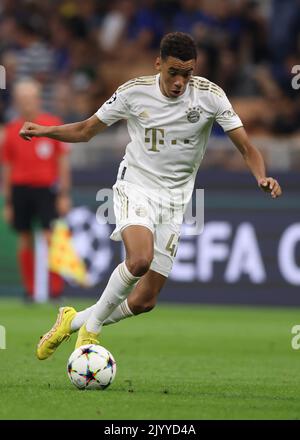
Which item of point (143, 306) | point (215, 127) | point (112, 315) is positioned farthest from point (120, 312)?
point (215, 127)

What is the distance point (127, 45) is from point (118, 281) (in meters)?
11.0

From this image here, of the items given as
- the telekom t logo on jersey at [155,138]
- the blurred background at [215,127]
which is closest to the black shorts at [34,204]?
the blurred background at [215,127]

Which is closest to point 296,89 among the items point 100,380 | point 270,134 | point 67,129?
point 270,134

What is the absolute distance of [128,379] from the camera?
7730 millimetres

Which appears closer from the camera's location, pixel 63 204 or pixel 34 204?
pixel 63 204

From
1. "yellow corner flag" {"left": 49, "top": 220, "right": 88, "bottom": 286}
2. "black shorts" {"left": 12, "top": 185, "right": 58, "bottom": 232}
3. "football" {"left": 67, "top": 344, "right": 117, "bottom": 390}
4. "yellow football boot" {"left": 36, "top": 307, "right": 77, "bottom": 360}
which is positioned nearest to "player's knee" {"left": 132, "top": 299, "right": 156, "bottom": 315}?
"yellow football boot" {"left": 36, "top": 307, "right": 77, "bottom": 360}

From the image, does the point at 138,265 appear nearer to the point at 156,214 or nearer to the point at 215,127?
the point at 156,214

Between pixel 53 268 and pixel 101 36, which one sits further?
pixel 101 36

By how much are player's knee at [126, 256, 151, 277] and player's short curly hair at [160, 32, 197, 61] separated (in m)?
1.28

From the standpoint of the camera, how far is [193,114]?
25.6ft

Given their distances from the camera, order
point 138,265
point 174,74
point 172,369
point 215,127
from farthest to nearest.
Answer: point 215,127 < point 172,369 < point 174,74 < point 138,265

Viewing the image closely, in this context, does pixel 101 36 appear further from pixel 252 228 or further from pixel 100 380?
pixel 100 380

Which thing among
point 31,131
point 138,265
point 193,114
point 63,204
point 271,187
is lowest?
point 138,265

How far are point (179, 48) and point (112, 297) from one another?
164cm
